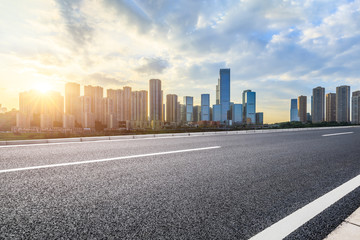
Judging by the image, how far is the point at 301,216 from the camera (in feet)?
6.26

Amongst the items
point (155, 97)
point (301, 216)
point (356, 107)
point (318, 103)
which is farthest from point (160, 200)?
point (318, 103)

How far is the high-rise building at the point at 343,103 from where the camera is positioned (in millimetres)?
102125

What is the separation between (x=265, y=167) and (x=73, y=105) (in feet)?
378

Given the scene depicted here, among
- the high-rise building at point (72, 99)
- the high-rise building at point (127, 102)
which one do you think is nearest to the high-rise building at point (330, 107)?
the high-rise building at point (127, 102)

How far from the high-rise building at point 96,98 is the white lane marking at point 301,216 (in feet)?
310

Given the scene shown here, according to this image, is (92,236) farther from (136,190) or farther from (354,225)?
(354,225)

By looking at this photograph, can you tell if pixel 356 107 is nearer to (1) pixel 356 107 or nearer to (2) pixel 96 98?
(1) pixel 356 107

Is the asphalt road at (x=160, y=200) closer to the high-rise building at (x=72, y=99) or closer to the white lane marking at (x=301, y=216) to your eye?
the white lane marking at (x=301, y=216)

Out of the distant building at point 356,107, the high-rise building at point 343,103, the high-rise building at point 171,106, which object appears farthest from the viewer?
the high-rise building at point 171,106

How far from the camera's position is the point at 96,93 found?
103312mm

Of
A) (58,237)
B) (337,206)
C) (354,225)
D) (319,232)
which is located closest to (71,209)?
(58,237)

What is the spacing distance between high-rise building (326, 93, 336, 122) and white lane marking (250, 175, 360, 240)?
5677 inches

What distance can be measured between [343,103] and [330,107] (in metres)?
11.9

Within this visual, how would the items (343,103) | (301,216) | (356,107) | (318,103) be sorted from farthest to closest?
(318,103) < (343,103) < (356,107) < (301,216)
